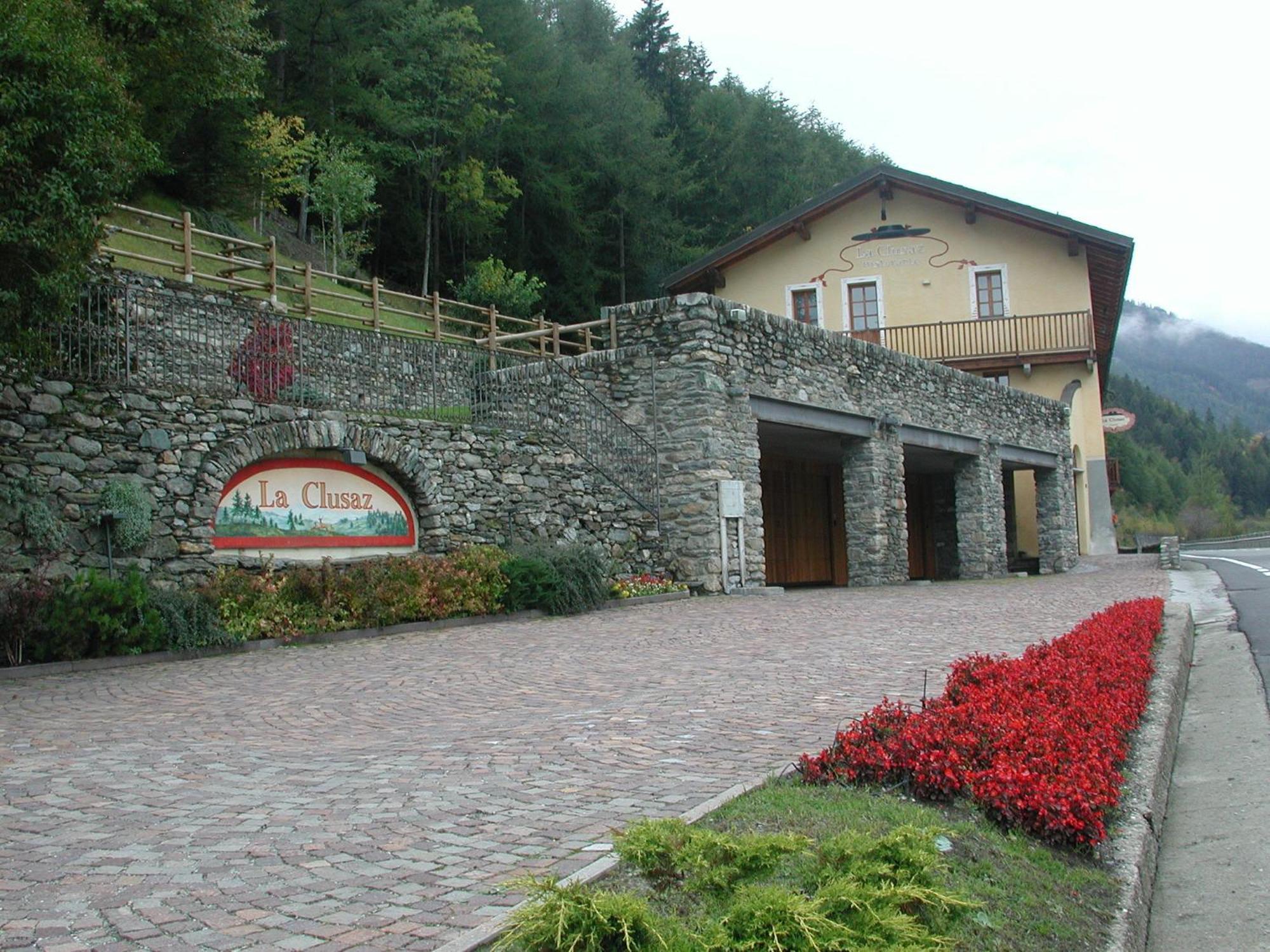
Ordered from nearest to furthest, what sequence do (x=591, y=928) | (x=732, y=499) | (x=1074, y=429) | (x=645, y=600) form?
1. (x=591, y=928)
2. (x=645, y=600)
3. (x=732, y=499)
4. (x=1074, y=429)

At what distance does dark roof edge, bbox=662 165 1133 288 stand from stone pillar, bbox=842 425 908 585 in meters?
12.9

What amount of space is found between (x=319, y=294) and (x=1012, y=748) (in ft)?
67.3

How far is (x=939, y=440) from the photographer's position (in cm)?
2184

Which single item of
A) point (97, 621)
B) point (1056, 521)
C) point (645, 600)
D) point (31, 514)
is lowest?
point (645, 600)

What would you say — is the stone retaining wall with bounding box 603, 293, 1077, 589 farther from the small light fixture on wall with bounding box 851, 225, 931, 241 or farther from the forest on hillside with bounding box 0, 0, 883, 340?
the forest on hillside with bounding box 0, 0, 883, 340

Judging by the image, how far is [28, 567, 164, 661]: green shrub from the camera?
9055 mm

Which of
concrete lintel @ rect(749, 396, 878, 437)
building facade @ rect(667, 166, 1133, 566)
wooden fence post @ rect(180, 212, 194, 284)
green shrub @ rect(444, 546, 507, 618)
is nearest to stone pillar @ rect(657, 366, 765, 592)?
concrete lintel @ rect(749, 396, 878, 437)

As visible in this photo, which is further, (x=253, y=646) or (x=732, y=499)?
(x=732, y=499)

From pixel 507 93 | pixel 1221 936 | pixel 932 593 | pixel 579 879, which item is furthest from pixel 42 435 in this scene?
pixel 507 93

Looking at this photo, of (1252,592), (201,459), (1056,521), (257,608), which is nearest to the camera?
(257,608)

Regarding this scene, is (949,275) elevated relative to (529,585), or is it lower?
elevated

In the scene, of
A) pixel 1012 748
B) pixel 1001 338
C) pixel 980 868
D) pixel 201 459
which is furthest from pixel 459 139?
pixel 980 868

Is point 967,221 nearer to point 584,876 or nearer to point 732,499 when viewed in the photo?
point 732,499

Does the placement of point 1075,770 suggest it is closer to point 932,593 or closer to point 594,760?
point 594,760
